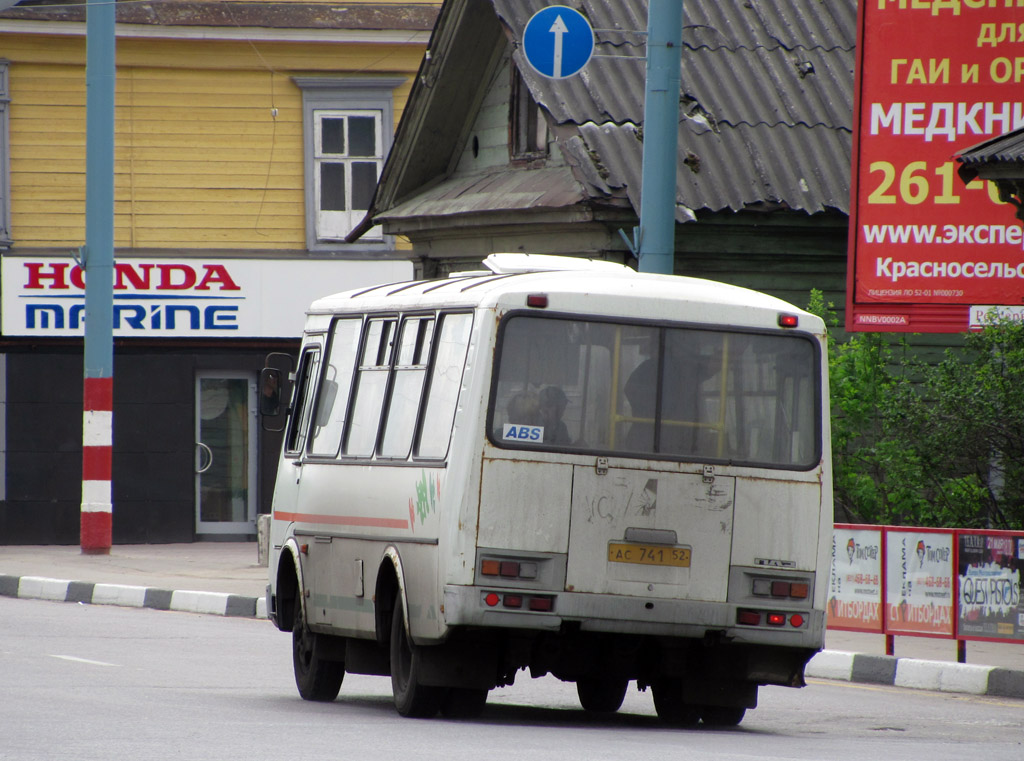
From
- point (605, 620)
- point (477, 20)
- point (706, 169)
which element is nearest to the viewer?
point (605, 620)

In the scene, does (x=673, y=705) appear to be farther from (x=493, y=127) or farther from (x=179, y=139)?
(x=179, y=139)

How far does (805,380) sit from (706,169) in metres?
8.25

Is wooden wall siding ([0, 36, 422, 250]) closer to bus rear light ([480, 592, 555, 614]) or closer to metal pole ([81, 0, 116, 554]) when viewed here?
metal pole ([81, 0, 116, 554])

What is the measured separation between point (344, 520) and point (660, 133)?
4.67m

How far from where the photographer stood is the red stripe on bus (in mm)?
10269

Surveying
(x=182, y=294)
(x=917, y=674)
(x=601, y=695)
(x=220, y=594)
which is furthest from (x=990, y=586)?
(x=182, y=294)

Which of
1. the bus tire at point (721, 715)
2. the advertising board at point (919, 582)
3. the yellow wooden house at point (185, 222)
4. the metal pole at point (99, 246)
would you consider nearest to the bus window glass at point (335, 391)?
the bus tire at point (721, 715)

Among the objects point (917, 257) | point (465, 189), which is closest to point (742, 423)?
point (917, 257)

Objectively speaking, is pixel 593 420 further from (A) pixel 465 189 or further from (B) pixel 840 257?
(A) pixel 465 189

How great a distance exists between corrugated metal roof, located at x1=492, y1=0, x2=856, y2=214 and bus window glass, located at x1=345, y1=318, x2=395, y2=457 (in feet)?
21.7

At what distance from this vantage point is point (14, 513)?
24.2m

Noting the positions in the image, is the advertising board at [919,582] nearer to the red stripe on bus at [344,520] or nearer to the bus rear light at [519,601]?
the red stripe on bus at [344,520]

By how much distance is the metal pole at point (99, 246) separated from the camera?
69.7 ft

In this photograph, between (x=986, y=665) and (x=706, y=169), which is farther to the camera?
(x=706, y=169)
